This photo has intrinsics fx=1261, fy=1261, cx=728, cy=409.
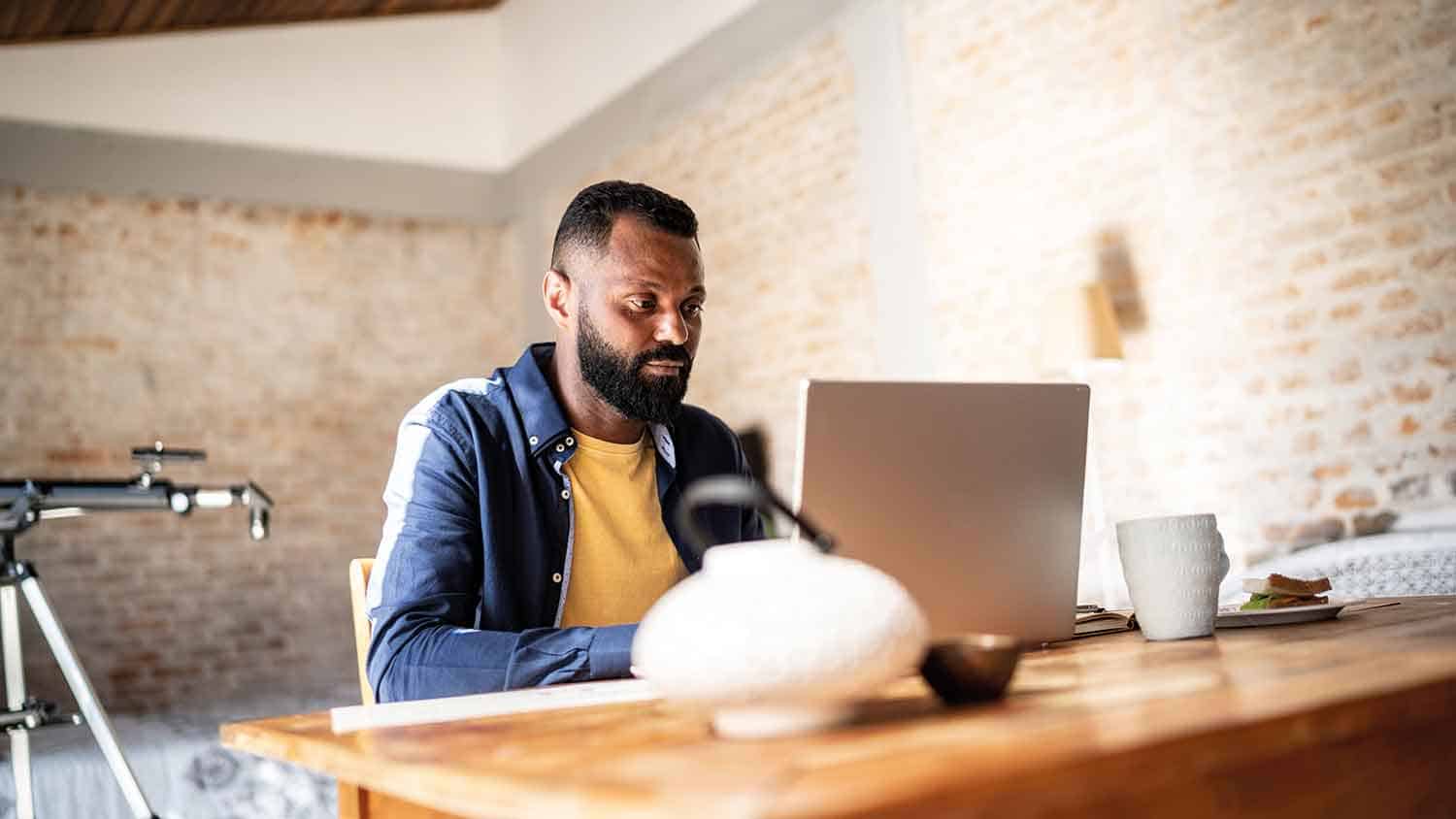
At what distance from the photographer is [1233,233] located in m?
3.73

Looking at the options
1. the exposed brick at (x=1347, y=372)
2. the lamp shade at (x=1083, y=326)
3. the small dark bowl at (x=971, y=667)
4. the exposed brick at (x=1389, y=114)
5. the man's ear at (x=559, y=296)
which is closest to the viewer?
the small dark bowl at (x=971, y=667)

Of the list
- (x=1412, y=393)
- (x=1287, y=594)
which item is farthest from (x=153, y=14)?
(x=1287, y=594)

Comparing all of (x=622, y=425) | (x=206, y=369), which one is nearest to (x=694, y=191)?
(x=206, y=369)

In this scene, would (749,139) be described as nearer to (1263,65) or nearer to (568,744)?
(1263,65)

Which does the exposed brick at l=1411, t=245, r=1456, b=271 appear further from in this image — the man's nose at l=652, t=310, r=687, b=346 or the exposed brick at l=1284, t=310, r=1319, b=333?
the man's nose at l=652, t=310, r=687, b=346

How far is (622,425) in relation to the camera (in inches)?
78.6

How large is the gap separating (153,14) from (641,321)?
522cm

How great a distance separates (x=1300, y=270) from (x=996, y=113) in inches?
52.4

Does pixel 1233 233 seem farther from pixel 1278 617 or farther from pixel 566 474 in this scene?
pixel 566 474

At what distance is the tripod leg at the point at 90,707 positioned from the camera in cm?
281

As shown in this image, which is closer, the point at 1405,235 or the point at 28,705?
the point at 28,705

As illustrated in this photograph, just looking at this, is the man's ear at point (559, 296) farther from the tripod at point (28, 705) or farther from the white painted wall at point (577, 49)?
the white painted wall at point (577, 49)

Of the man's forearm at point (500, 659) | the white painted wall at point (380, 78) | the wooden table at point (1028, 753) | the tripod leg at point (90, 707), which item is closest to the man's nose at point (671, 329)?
the man's forearm at point (500, 659)

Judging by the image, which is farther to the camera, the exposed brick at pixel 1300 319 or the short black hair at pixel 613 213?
the exposed brick at pixel 1300 319
